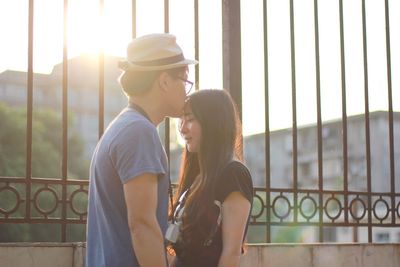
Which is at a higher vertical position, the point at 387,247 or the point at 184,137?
the point at 184,137

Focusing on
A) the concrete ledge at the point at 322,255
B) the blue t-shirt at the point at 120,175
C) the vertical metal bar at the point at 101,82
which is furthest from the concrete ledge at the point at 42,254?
the blue t-shirt at the point at 120,175

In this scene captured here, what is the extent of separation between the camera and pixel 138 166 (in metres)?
2.44

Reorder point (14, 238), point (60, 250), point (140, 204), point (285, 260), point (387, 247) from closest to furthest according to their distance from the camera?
point (140, 204), point (60, 250), point (285, 260), point (387, 247), point (14, 238)

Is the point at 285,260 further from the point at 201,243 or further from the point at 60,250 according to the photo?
the point at 201,243

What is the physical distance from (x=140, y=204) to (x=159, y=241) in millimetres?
135

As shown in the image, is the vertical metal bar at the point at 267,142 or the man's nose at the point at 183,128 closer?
the man's nose at the point at 183,128

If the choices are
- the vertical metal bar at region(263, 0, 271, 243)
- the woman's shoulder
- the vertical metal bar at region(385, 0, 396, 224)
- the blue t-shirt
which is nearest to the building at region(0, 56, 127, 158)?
the vertical metal bar at region(385, 0, 396, 224)

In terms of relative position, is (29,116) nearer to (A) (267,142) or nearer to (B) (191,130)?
(B) (191,130)

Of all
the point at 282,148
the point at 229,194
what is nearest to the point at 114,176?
the point at 229,194

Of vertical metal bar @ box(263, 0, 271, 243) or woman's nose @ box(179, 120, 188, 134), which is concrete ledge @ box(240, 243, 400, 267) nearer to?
vertical metal bar @ box(263, 0, 271, 243)

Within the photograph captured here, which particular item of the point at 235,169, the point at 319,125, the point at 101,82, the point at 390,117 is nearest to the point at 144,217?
the point at 235,169

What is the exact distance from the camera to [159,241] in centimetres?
247

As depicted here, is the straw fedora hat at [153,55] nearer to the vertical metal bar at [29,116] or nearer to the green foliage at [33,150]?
the vertical metal bar at [29,116]

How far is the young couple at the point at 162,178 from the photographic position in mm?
2459
